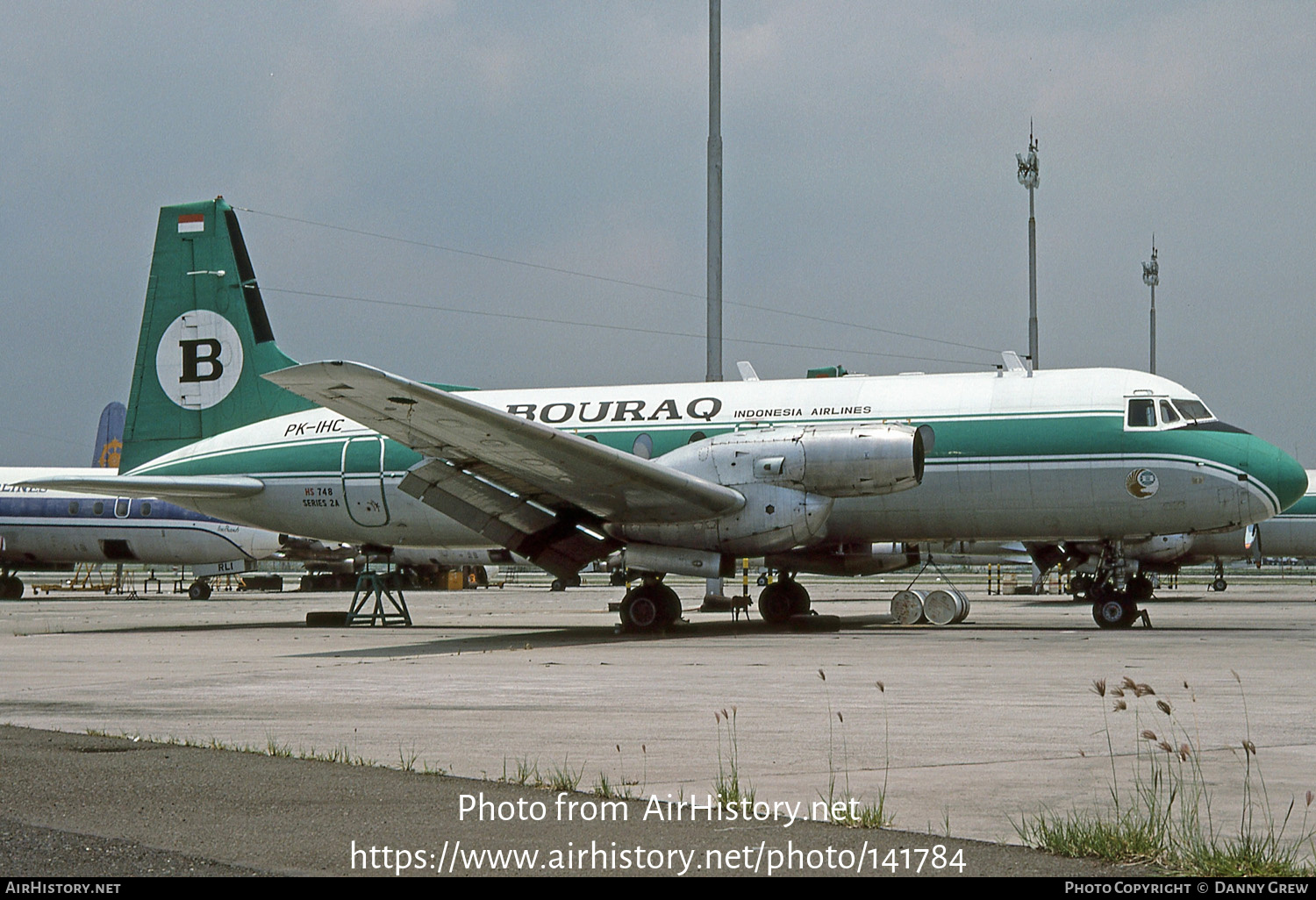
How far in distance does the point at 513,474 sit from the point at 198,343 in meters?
9.44

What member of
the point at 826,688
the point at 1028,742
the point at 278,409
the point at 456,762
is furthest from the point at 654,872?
the point at 278,409

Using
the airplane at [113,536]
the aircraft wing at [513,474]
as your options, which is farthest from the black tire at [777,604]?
the airplane at [113,536]

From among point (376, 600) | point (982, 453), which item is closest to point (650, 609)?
point (982, 453)

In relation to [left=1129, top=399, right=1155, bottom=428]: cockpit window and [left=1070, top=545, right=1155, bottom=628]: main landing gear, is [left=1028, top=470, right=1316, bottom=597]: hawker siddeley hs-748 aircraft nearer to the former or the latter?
[left=1070, top=545, right=1155, bottom=628]: main landing gear

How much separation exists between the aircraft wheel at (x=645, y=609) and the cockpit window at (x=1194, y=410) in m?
8.19

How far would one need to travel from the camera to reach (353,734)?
8.73 meters

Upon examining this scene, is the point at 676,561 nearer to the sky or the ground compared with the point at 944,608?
nearer to the sky

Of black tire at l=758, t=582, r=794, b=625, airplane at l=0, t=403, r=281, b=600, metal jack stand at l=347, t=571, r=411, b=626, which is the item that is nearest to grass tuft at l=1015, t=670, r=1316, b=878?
black tire at l=758, t=582, r=794, b=625

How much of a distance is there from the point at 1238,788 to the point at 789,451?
12996mm

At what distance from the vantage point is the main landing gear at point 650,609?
64.7 ft

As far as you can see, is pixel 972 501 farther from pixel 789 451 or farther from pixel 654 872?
pixel 654 872

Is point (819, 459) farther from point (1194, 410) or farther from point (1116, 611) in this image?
point (1194, 410)

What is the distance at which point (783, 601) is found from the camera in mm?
22406

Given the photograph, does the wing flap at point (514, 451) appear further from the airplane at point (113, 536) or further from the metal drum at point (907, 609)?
the airplane at point (113, 536)
